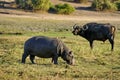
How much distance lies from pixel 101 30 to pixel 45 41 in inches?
262

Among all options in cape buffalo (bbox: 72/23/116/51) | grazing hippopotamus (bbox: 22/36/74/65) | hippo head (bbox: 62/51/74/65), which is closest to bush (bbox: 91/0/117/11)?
cape buffalo (bbox: 72/23/116/51)

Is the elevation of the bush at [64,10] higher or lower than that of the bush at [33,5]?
lower

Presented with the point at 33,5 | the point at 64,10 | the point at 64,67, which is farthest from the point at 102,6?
the point at 64,67

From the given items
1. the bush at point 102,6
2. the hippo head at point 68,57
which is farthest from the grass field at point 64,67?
the bush at point 102,6

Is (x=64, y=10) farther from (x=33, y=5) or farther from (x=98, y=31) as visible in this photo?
(x=98, y=31)

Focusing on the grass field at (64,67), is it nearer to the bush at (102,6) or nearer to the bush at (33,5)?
the bush at (33,5)

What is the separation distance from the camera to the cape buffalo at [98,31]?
21.2 metres

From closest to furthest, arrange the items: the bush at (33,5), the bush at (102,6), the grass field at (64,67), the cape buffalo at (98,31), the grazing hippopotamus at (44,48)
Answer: the grass field at (64,67)
the grazing hippopotamus at (44,48)
the cape buffalo at (98,31)
the bush at (33,5)
the bush at (102,6)

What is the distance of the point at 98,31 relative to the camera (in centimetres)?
2148

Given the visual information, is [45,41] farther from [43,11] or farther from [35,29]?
[43,11]

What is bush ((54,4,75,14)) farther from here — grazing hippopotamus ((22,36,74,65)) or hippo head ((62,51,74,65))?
grazing hippopotamus ((22,36,74,65))

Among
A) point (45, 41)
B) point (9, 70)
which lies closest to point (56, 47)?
point (45, 41)

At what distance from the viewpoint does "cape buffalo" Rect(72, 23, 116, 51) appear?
837 inches

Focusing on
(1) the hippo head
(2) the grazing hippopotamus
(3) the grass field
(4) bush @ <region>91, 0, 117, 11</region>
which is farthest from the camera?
(4) bush @ <region>91, 0, 117, 11</region>
